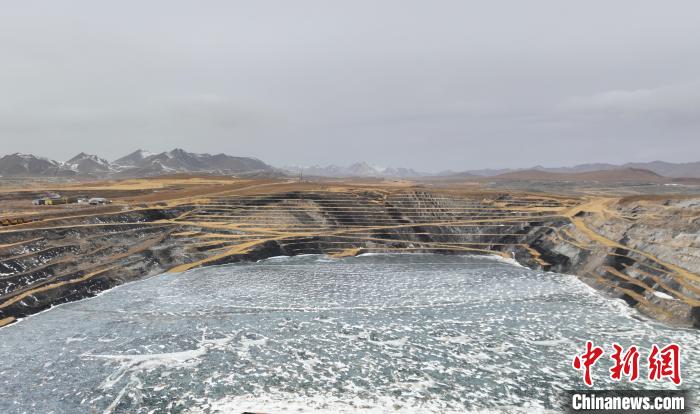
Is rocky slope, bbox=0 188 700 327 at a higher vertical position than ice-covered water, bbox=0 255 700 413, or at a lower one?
higher

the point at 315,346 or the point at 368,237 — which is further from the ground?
the point at 368,237

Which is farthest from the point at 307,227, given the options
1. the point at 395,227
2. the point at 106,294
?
the point at 106,294

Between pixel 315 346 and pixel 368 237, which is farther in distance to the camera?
pixel 368 237

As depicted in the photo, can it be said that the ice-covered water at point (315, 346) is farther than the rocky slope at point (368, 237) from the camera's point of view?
No

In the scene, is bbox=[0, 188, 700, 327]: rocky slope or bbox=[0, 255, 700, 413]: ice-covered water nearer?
bbox=[0, 255, 700, 413]: ice-covered water

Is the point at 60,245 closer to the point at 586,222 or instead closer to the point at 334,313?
the point at 334,313
